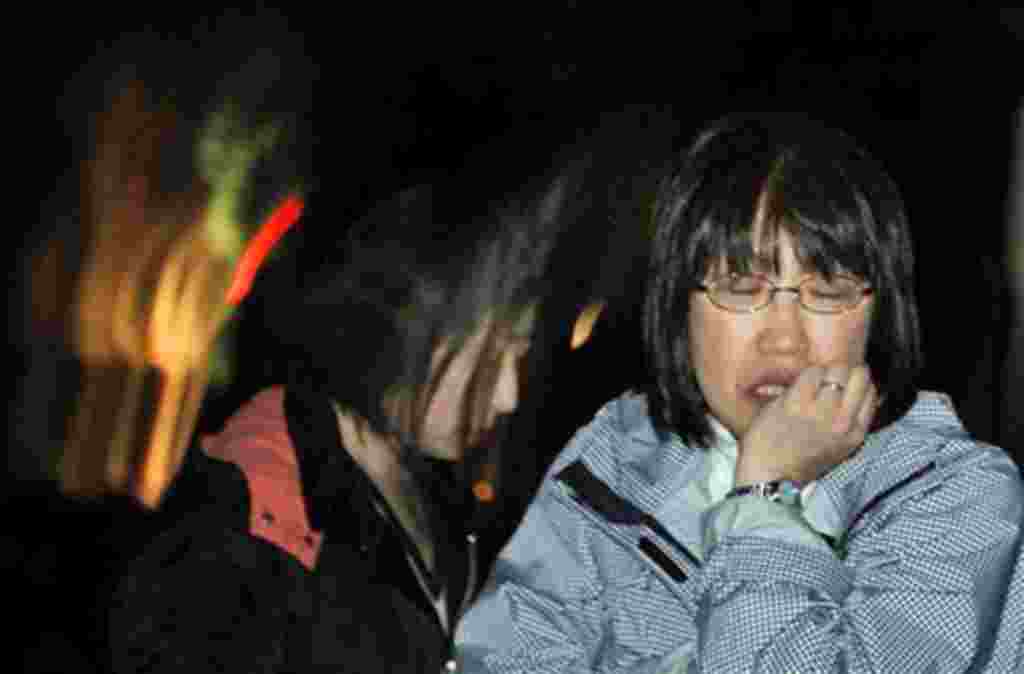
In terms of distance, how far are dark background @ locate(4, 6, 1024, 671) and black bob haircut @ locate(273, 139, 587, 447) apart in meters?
1.18

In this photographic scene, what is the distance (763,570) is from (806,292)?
0.36m

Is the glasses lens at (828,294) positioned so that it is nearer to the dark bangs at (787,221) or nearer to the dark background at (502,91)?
the dark bangs at (787,221)

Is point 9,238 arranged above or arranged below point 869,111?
below

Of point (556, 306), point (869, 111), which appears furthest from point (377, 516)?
point (869, 111)

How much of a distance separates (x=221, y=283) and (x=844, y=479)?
7766 millimetres

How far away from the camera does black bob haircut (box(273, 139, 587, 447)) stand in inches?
117

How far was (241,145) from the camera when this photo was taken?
8.93 metres

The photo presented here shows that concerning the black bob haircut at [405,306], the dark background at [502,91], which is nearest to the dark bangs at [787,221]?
the black bob haircut at [405,306]

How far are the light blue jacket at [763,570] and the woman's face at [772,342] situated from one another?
0.39 feet

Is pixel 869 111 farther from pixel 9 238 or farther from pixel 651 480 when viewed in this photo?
pixel 651 480

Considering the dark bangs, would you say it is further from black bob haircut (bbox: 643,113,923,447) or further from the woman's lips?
the woman's lips

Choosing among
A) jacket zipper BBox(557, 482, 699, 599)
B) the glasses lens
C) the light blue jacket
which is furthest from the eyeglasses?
jacket zipper BBox(557, 482, 699, 599)

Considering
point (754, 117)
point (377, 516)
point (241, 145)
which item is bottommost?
point (241, 145)

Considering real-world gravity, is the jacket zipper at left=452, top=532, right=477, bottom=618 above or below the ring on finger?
below
